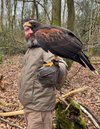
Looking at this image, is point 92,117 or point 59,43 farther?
point 92,117

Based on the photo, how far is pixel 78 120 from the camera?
6137 mm

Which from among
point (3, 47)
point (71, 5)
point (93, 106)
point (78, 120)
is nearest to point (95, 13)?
point (3, 47)

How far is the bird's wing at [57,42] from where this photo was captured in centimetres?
443

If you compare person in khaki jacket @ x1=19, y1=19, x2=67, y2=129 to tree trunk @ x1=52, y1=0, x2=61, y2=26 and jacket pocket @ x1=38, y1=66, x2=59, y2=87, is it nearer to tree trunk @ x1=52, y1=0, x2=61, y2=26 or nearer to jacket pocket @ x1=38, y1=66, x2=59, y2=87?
jacket pocket @ x1=38, y1=66, x2=59, y2=87

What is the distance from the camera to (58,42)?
450 centimetres

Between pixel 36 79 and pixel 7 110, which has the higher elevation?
pixel 36 79

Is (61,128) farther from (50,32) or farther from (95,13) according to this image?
(95,13)

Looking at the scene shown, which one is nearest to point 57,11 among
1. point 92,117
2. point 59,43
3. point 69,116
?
point 92,117

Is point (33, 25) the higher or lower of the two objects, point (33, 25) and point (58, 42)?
the higher

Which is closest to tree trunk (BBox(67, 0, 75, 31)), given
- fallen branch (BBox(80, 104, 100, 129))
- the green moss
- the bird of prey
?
fallen branch (BBox(80, 104, 100, 129))

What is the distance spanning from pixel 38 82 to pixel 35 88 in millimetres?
99

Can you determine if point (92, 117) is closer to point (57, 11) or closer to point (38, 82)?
point (38, 82)

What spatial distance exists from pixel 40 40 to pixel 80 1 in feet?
86.4

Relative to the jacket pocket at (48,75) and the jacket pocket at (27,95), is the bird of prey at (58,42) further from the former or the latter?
the jacket pocket at (27,95)
